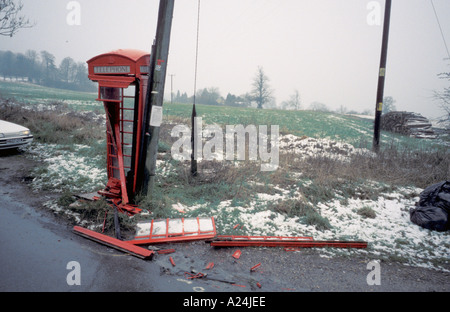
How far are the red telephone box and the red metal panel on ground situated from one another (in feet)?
2.80

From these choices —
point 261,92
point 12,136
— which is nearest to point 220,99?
point 261,92

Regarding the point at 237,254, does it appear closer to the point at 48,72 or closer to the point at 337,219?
the point at 337,219

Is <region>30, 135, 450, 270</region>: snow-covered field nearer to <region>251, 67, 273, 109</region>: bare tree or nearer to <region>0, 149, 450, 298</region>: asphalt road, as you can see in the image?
<region>0, 149, 450, 298</region>: asphalt road

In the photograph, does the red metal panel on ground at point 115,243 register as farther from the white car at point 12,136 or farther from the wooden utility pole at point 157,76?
the white car at point 12,136

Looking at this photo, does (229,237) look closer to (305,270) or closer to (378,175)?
(305,270)

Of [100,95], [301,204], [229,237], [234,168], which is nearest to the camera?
[229,237]

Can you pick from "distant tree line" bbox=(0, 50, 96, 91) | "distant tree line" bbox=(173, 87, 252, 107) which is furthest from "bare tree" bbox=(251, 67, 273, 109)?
"distant tree line" bbox=(0, 50, 96, 91)

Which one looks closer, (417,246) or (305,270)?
(305,270)

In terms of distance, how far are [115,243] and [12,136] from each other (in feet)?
22.3

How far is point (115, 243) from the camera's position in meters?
3.68

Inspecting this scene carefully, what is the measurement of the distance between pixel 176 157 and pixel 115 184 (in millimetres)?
2991

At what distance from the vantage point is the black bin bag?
4.59 metres

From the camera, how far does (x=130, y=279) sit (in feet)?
9.77

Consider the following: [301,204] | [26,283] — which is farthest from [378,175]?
[26,283]
